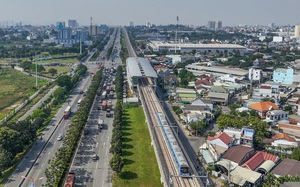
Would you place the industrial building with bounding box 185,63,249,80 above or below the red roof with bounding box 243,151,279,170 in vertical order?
above

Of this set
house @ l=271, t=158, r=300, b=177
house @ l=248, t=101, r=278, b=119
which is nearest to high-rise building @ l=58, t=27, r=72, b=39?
house @ l=248, t=101, r=278, b=119

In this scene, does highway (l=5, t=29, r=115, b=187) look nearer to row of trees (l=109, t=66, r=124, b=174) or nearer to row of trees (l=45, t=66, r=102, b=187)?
row of trees (l=45, t=66, r=102, b=187)

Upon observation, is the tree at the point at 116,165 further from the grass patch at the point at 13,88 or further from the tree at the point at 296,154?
the grass patch at the point at 13,88

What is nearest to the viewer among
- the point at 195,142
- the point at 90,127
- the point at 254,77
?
the point at 195,142

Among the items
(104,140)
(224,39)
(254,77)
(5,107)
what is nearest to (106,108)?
(104,140)

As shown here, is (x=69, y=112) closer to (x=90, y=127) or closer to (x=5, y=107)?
(x=90, y=127)

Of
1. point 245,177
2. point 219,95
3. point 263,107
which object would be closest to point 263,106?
point 263,107
